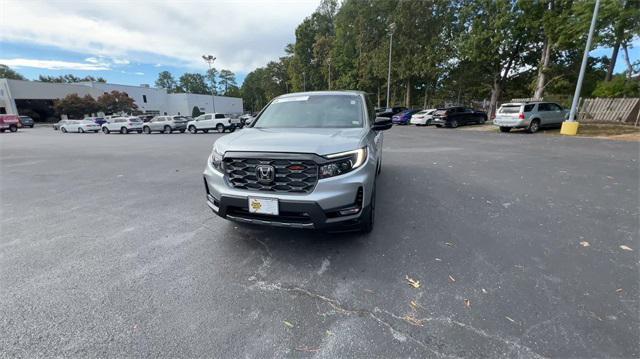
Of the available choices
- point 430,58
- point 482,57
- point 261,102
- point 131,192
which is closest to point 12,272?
point 131,192

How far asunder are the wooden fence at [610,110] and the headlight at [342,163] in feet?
77.0

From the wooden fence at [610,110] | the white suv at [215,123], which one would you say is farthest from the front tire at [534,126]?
the white suv at [215,123]

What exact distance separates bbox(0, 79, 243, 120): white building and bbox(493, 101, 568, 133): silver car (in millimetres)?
49414

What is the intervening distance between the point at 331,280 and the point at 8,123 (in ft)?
133

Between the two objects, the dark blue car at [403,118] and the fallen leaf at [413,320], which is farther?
the dark blue car at [403,118]

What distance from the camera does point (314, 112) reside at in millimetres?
4098

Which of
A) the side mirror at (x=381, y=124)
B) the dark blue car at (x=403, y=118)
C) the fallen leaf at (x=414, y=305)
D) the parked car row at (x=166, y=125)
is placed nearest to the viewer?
the fallen leaf at (x=414, y=305)

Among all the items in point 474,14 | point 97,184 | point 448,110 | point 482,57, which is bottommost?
point 97,184

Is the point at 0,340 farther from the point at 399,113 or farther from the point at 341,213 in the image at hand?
the point at 399,113

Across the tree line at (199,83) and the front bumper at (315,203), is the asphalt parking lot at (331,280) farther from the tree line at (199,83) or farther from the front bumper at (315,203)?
the tree line at (199,83)

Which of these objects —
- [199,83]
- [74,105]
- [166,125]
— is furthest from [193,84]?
[166,125]

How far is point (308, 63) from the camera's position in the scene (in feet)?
178

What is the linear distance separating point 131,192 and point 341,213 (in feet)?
16.0

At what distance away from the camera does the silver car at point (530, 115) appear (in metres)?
15.2
